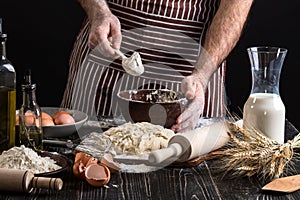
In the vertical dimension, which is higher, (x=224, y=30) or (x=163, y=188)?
(x=224, y=30)

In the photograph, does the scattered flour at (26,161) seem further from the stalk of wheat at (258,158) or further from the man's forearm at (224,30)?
the man's forearm at (224,30)

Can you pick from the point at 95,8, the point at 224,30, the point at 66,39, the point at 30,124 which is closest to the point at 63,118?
the point at 30,124

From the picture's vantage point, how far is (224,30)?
273 cm

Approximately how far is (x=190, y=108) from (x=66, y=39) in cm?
150

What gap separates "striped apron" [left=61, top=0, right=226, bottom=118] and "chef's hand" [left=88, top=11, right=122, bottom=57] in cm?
16

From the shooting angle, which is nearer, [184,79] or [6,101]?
[6,101]

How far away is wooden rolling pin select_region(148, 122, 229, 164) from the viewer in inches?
71.3

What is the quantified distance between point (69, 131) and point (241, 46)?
5.21 feet

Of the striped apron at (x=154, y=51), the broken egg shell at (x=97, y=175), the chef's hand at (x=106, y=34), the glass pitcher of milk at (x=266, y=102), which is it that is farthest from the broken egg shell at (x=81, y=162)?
the striped apron at (x=154, y=51)

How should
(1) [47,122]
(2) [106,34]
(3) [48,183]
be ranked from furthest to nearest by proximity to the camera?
(2) [106,34], (1) [47,122], (3) [48,183]

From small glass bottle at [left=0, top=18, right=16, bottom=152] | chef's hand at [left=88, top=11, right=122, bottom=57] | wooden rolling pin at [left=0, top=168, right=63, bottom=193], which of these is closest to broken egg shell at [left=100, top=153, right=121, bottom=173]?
wooden rolling pin at [left=0, top=168, right=63, bottom=193]

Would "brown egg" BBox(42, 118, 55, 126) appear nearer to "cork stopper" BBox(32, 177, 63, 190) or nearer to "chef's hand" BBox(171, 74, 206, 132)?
"chef's hand" BBox(171, 74, 206, 132)

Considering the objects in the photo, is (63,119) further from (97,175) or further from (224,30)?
(224,30)

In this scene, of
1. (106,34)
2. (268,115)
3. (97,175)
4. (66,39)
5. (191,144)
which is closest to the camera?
(97,175)
